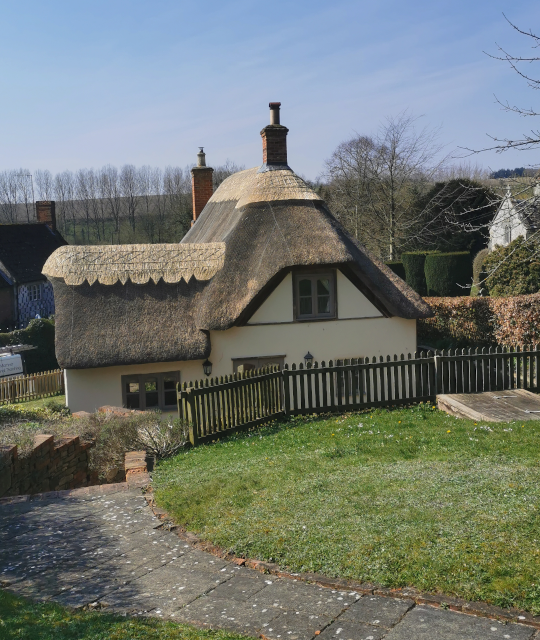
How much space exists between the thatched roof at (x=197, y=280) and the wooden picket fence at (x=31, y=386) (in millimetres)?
8996

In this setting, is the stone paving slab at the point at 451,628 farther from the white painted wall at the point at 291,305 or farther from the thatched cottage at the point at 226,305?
the white painted wall at the point at 291,305

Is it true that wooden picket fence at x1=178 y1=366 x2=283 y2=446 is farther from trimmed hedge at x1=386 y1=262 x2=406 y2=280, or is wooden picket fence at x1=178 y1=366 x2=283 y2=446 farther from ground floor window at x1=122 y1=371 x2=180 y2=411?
trimmed hedge at x1=386 y1=262 x2=406 y2=280

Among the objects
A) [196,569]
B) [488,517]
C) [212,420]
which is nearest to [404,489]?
[488,517]

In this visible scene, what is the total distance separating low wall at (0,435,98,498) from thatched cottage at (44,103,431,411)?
5419mm

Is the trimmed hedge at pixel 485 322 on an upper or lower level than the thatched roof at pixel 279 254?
lower

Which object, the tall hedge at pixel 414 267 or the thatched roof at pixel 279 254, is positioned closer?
the thatched roof at pixel 279 254

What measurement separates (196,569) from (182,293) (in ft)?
39.4

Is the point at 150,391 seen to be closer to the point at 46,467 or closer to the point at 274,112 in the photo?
the point at 46,467

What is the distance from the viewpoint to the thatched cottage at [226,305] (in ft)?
55.2

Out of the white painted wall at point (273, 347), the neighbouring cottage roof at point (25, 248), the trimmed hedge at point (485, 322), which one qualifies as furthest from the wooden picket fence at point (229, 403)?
the neighbouring cottage roof at point (25, 248)

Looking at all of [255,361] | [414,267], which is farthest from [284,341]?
[414,267]

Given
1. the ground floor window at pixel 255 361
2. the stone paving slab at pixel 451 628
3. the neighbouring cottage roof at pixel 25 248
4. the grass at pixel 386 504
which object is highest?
the neighbouring cottage roof at pixel 25 248

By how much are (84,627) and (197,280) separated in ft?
44.1

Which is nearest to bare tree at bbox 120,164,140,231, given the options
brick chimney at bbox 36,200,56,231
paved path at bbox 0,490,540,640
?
brick chimney at bbox 36,200,56,231
